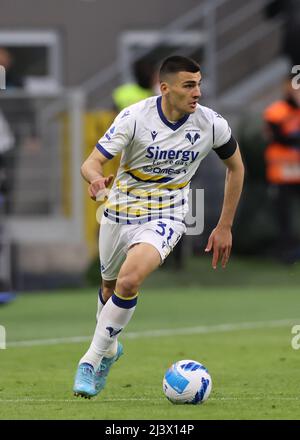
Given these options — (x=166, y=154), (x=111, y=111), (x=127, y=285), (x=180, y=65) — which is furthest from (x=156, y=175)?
(x=111, y=111)

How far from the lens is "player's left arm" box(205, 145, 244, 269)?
952 cm

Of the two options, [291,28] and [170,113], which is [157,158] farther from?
[291,28]

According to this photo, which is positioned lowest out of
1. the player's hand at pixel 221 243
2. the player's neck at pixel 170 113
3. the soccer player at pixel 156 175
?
the player's hand at pixel 221 243

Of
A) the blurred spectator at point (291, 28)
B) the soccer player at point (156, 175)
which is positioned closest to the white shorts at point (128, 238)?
the soccer player at point (156, 175)

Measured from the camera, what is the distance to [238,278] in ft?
62.6

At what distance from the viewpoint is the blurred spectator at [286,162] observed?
19.5 meters

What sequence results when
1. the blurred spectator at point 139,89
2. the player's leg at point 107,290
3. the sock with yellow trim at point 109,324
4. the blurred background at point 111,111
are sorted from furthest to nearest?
the blurred background at point 111,111
the blurred spectator at point 139,89
the player's leg at point 107,290
the sock with yellow trim at point 109,324

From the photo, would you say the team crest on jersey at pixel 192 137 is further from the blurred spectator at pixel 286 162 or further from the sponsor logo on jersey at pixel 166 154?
the blurred spectator at pixel 286 162

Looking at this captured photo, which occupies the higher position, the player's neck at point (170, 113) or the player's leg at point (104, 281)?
the player's neck at point (170, 113)

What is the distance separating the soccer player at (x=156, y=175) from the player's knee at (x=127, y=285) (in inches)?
3.5

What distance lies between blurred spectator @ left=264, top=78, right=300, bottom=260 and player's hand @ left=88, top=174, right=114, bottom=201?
36.5 feet
